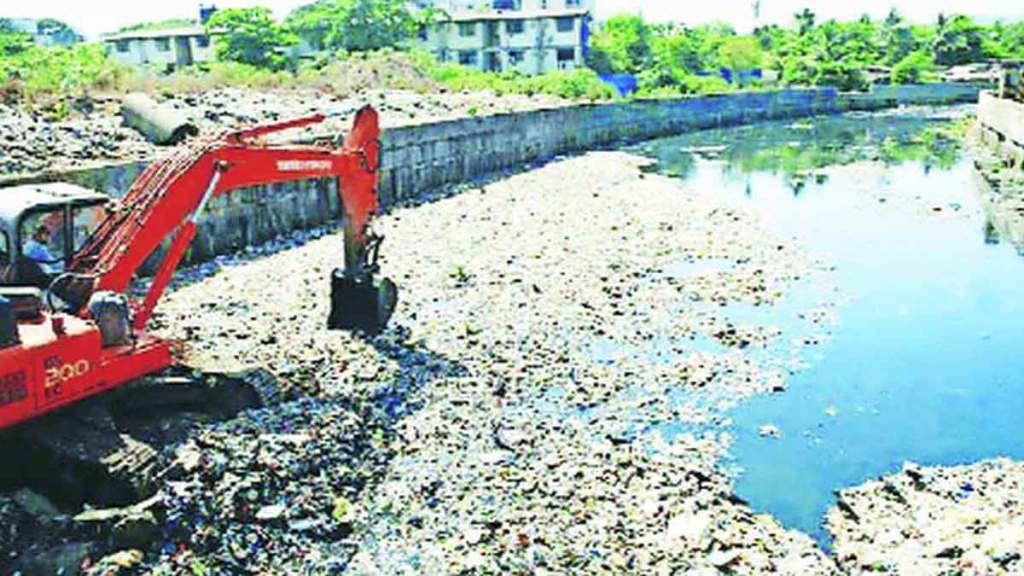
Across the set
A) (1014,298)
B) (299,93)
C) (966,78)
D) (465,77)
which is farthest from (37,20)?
(1014,298)

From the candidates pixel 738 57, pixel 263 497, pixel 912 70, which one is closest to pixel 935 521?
pixel 263 497

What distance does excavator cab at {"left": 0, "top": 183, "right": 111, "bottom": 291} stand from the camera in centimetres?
695

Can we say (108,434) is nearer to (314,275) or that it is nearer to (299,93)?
(314,275)

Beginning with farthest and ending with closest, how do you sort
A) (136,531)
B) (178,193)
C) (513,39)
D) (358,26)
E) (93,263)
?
(513,39)
(358,26)
(178,193)
(93,263)
(136,531)

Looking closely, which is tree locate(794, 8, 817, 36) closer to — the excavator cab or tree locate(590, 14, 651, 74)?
tree locate(590, 14, 651, 74)

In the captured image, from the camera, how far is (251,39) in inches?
1644

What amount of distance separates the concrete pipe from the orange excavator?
31.2ft

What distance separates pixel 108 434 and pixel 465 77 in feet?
106

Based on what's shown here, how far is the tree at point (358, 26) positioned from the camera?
157ft

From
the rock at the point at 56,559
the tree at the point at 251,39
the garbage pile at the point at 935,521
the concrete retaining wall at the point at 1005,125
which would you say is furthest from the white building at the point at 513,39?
the rock at the point at 56,559

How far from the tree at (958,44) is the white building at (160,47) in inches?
2090

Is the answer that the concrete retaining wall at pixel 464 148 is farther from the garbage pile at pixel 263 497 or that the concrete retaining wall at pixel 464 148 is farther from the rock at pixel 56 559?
the rock at pixel 56 559

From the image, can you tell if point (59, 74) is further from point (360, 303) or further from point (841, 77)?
point (841, 77)

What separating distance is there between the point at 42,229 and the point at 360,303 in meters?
4.18
